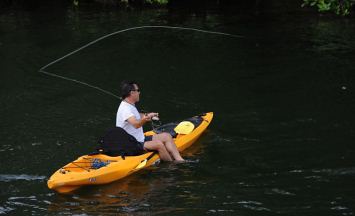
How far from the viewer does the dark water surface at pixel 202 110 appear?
10016 mm

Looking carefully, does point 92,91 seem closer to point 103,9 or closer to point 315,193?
point 315,193

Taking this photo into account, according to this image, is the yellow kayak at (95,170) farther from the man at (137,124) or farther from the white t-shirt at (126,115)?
the white t-shirt at (126,115)

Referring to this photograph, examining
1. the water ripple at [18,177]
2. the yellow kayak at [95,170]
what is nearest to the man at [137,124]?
the yellow kayak at [95,170]

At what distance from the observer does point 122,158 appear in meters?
10.9

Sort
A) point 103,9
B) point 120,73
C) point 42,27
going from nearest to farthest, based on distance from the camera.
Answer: point 120,73 < point 42,27 < point 103,9

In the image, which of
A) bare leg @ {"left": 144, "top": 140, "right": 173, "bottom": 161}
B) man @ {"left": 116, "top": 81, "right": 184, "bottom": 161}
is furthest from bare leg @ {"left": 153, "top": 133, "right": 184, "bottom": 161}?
bare leg @ {"left": 144, "top": 140, "right": 173, "bottom": 161}

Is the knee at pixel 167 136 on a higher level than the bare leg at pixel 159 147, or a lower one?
higher

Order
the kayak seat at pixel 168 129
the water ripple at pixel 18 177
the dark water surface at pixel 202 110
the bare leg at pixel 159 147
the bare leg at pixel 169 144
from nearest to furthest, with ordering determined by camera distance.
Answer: the dark water surface at pixel 202 110, the water ripple at pixel 18 177, the bare leg at pixel 159 147, the bare leg at pixel 169 144, the kayak seat at pixel 168 129

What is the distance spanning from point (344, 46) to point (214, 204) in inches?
513

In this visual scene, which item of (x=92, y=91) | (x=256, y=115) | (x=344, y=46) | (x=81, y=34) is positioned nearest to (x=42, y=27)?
(x=81, y=34)

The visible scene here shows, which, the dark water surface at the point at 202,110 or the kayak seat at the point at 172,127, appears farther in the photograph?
the kayak seat at the point at 172,127

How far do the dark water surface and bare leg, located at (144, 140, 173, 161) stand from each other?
0.58 ft

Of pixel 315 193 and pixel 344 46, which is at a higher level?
pixel 344 46

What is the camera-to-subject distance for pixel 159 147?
11.4 meters
